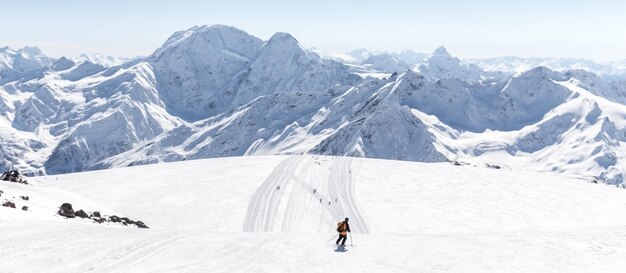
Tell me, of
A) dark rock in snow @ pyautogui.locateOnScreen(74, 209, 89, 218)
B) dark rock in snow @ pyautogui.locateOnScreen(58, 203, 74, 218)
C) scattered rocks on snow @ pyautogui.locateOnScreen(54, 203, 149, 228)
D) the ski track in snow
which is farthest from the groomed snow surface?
dark rock in snow @ pyautogui.locateOnScreen(74, 209, 89, 218)

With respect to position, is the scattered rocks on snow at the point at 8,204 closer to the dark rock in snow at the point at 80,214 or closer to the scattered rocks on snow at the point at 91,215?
the scattered rocks on snow at the point at 91,215

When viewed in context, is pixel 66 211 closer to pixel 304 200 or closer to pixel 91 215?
pixel 91 215

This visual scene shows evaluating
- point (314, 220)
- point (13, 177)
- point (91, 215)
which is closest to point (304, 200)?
point (314, 220)

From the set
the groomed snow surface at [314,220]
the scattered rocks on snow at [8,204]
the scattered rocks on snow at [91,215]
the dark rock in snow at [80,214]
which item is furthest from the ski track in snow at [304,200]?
the scattered rocks on snow at [8,204]

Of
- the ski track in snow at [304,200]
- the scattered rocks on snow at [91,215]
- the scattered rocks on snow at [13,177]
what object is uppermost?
the scattered rocks on snow at [13,177]

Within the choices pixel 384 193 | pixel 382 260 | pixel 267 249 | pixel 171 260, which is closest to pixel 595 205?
pixel 384 193

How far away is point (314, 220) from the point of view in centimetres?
4488

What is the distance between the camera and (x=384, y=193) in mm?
53844

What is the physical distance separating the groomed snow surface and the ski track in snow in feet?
0.58

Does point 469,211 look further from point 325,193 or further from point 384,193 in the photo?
point 325,193

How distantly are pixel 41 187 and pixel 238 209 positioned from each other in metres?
16.7

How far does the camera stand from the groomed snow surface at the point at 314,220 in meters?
24.0

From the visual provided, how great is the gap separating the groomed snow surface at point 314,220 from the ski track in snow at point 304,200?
6.9 inches

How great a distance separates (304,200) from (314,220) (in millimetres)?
6171
